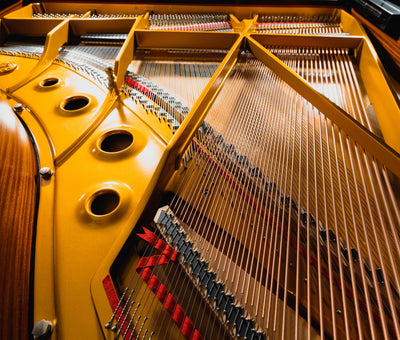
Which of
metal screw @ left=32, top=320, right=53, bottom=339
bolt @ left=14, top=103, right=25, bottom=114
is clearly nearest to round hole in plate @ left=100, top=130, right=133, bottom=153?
bolt @ left=14, top=103, right=25, bottom=114

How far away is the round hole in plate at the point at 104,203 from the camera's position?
138cm

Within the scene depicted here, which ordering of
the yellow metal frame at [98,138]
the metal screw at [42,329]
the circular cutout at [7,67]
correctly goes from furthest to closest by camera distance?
the circular cutout at [7,67]
the yellow metal frame at [98,138]
the metal screw at [42,329]

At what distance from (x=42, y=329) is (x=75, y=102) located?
165cm

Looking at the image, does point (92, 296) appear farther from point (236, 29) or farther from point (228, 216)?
point (236, 29)

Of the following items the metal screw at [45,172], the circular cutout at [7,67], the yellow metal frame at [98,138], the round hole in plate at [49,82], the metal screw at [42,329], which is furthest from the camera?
the circular cutout at [7,67]

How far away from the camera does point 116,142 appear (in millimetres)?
1750

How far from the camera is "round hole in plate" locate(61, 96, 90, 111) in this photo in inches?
75.0

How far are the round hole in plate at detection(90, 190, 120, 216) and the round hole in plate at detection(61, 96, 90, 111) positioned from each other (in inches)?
34.4

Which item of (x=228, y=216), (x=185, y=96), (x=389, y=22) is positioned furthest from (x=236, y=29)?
(x=228, y=216)

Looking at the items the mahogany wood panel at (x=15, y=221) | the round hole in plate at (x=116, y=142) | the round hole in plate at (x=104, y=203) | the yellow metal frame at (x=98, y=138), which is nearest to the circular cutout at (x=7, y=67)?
the yellow metal frame at (x=98, y=138)

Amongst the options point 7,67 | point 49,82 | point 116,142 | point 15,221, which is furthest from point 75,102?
point 15,221

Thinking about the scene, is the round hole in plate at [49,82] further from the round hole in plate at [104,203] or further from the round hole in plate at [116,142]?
the round hole in plate at [104,203]

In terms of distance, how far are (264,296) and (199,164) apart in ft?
2.45

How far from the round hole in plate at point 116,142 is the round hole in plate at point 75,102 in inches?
16.1
